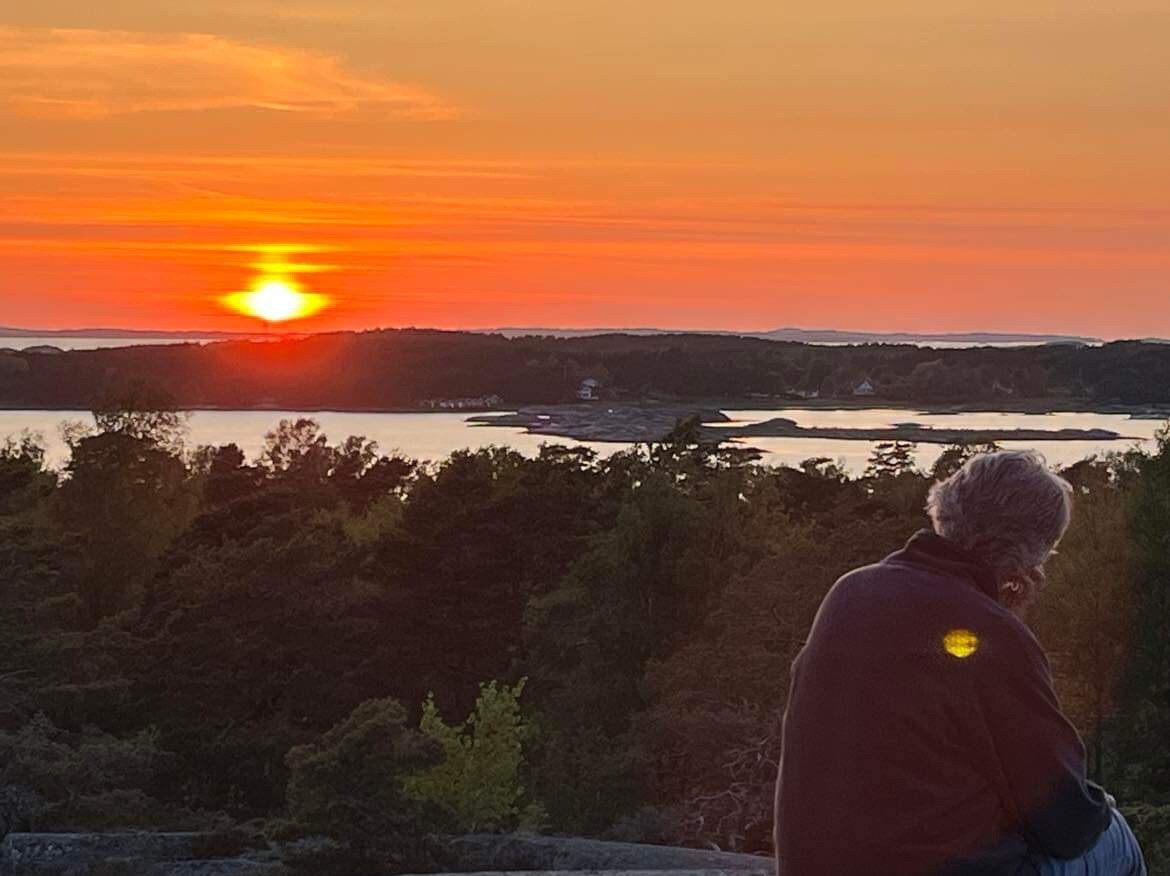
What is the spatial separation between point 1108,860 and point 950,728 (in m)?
0.34

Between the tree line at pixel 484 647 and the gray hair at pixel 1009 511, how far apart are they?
1220 centimetres

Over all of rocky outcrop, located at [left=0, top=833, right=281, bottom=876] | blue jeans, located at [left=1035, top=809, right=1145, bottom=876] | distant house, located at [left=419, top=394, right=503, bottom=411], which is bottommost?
rocky outcrop, located at [left=0, top=833, right=281, bottom=876]

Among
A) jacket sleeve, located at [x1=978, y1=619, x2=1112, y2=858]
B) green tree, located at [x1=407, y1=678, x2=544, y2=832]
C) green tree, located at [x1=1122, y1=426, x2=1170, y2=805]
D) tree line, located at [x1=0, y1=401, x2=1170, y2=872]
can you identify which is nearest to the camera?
jacket sleeve, located at [x1=978, y1=619, x2=1112, y2=858]

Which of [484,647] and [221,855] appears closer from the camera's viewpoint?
[221,855]

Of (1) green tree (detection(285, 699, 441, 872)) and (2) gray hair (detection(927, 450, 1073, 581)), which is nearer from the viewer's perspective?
(2) gray hair (detection(927, 450, 1073, 581))

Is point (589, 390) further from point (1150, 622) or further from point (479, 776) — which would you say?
point (479, 776)

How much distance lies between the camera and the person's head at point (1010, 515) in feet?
8.23

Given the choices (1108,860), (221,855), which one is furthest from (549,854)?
(1108,860)

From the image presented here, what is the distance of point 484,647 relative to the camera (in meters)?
30.8

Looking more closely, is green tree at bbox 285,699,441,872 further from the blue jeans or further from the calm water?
the calm water

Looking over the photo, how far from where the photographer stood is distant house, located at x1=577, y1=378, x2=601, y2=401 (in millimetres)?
63425

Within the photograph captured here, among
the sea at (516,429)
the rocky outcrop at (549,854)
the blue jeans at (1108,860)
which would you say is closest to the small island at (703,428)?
the sea at (516,429)

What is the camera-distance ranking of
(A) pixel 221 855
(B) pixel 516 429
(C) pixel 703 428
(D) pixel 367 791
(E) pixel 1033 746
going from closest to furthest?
(E) pixel 1033 746
(D) pixel 367 791
(A) pixel 221 855
(C) pixel 703 428
(B) pixel 516 429

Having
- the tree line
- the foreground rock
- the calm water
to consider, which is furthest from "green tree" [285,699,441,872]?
the calm water
